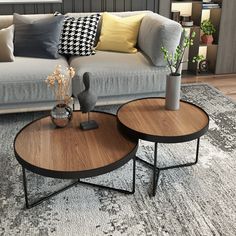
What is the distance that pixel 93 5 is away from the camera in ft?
13.0

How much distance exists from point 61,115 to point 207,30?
109 inches

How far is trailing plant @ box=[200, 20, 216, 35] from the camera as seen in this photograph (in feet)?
14.1

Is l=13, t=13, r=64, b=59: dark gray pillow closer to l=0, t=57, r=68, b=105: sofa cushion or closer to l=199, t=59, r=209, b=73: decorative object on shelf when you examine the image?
l=0, t=57, r=68, b=105: sofa cushion

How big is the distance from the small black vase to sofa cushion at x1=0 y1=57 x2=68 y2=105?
82 centimetres

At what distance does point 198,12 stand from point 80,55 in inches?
65.7

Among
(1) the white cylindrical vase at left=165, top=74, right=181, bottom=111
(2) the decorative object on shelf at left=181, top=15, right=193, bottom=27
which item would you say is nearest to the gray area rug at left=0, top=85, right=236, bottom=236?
(1) the white cylindrical vase at left=165, top=74, right=181, bottom=111

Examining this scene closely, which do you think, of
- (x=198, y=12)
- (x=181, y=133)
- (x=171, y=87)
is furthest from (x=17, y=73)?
(x=198, y=12)

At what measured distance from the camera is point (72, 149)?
78.3 inches

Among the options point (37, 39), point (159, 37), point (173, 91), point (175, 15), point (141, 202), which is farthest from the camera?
point (175, 15)

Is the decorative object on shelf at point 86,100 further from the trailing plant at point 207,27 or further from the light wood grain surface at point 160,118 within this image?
the trailing plant at point 207,27

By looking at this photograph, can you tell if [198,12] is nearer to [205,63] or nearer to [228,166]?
[205,63]

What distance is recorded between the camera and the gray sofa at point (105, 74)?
9.63ft

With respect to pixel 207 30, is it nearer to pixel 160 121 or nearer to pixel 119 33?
pixel 119 33

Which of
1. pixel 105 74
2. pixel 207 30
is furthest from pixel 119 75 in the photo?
pixel 207 30
